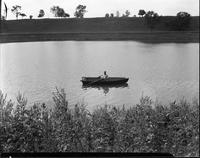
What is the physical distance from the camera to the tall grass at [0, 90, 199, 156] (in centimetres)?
252

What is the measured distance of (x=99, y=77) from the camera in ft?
9.18

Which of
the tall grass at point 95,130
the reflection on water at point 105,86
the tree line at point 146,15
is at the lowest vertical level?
the tall grass at point 95,130

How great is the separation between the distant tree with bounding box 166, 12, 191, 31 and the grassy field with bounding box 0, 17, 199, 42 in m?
0.03

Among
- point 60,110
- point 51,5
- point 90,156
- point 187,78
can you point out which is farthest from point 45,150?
point 187,78

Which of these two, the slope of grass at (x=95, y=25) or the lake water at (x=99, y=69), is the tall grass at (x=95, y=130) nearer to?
the lake water at (x=99, y=69)

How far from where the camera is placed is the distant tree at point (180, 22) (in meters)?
2.67

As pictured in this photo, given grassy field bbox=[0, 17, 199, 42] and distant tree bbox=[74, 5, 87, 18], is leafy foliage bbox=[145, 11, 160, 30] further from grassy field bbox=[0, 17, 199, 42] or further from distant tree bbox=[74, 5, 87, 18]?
distant tree bbox=[74, 5, 87, 18]

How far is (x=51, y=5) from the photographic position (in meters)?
2.62

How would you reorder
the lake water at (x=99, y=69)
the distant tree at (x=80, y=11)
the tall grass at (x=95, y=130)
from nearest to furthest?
1. the tall grass at (x=95, y=130)
2. the distant tree at (x=80, y=11)
3. the lake water at (x=99, y=69)

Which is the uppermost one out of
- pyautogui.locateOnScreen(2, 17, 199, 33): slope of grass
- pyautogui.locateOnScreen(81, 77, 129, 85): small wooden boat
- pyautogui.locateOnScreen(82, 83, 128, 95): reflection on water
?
pyautogui.locateOnScreen(2, 17, 199, 33): slope of grass

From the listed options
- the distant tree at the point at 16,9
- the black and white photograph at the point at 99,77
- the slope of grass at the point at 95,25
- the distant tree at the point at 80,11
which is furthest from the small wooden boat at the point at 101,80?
the distant tree at the point at 16,9

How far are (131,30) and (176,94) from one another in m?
0.76

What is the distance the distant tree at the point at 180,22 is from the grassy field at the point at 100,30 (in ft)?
0.10

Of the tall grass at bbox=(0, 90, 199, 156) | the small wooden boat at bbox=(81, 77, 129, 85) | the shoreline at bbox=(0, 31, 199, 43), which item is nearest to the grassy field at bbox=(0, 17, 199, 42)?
the shoreline at bbox=(0, 31, 199, 43)
